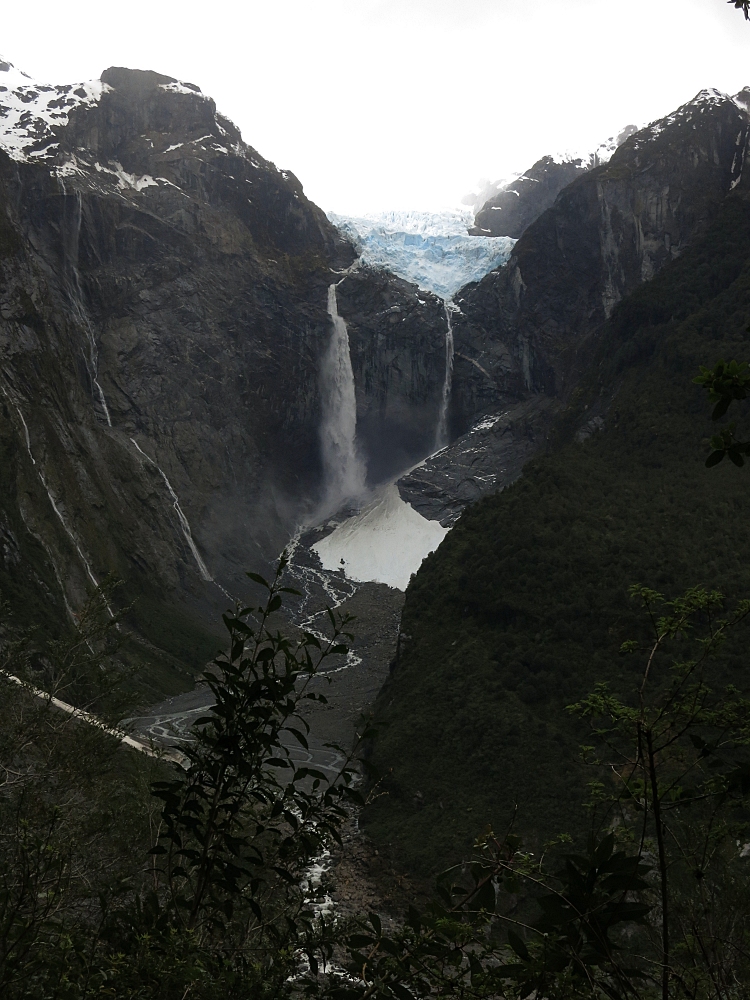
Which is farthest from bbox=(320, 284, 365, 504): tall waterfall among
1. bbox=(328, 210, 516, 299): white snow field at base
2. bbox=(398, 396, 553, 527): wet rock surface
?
bbox=(328, 210, 516, 299): white snow field at base

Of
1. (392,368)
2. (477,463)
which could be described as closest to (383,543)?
(477,463)

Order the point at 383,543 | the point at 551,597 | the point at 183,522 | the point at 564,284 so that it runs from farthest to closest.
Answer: the point at 564,284 < the point at 383,543 < the point at 183,522 < the point at 551,597

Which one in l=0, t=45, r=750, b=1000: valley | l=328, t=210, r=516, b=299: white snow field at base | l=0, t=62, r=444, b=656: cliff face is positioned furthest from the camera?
l=328, t=210, r=516, b=299: white snow field at base

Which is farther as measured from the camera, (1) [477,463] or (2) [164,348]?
(1) [477,463]

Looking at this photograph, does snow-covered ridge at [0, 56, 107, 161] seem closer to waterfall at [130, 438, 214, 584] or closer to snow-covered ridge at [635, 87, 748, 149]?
waterfall at [130, 438, 214, 584]

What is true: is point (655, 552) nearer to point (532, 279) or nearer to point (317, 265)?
point (532, 279)

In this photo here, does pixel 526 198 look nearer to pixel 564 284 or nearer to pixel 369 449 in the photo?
pixel 564 284

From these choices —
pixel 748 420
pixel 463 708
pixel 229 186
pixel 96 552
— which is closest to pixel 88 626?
pixel 463 708

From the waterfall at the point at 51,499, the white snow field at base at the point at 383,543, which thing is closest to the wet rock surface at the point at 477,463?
the white snow field at base at the point at 383,543
